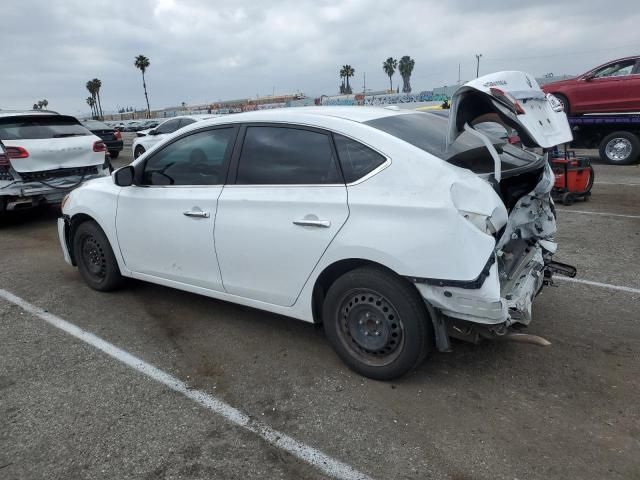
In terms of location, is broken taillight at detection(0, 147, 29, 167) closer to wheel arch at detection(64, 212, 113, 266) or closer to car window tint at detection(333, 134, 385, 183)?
wheel arch at detection(64, 212, 113, 266)

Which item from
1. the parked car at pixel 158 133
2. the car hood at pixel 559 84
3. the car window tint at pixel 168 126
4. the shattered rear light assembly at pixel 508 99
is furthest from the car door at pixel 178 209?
the car hood at pixel 559 84

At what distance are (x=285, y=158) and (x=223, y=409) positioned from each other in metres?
1.66

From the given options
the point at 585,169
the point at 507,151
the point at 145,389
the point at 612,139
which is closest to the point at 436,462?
the point at 145,389

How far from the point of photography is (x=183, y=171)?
404 cm

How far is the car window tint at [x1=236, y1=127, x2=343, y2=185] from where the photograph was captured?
3.31 metres

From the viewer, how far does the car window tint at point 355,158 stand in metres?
3.12

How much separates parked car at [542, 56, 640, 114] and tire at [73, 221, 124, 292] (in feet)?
40.3

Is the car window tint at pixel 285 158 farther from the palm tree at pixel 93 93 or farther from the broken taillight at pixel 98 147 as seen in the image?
the palm tree at pixel 93 93

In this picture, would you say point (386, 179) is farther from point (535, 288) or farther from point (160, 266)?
point (160, 266)

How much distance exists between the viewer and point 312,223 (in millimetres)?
3197

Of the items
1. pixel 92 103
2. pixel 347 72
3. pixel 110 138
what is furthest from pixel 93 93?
pixel 110 138

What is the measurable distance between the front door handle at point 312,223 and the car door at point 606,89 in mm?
12075

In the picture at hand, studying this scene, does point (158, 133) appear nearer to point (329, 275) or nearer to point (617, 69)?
point (617, 69)

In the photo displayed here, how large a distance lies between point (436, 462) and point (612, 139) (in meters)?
12.7
